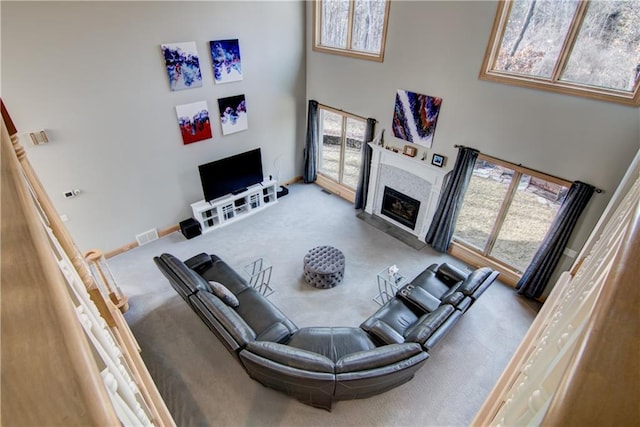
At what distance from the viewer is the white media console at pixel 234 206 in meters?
6.39

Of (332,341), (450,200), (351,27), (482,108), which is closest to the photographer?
(332,341)

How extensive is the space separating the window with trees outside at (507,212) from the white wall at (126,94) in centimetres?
436

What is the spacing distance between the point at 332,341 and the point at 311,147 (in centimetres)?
490

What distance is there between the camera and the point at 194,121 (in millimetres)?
5836

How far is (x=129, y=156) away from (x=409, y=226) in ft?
17.2

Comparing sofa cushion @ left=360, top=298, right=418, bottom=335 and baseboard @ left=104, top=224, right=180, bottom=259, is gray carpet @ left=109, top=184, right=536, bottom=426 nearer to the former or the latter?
baseboard @ left=104, top=224, right=180, bottom=259

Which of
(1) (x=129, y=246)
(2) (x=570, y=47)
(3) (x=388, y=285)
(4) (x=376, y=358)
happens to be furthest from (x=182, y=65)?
(2) (x=570, y=47)

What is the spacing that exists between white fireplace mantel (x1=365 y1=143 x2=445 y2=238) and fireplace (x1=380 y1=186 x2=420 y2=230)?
0.07 metres

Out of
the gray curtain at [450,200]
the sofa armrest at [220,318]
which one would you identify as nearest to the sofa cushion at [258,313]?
the sofa armrest at [220,318]

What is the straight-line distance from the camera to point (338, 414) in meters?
3.66

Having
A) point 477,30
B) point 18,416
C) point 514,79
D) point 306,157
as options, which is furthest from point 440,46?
point 18,416

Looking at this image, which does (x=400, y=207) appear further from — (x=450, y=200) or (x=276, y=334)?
(x=276, y=334)

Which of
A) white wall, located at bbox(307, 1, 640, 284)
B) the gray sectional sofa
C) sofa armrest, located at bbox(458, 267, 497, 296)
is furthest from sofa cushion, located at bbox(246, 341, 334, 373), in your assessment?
white wall, located at bbox(307, 1, 640, 284)

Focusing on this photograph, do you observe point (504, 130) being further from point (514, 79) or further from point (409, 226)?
point (409, 226)
